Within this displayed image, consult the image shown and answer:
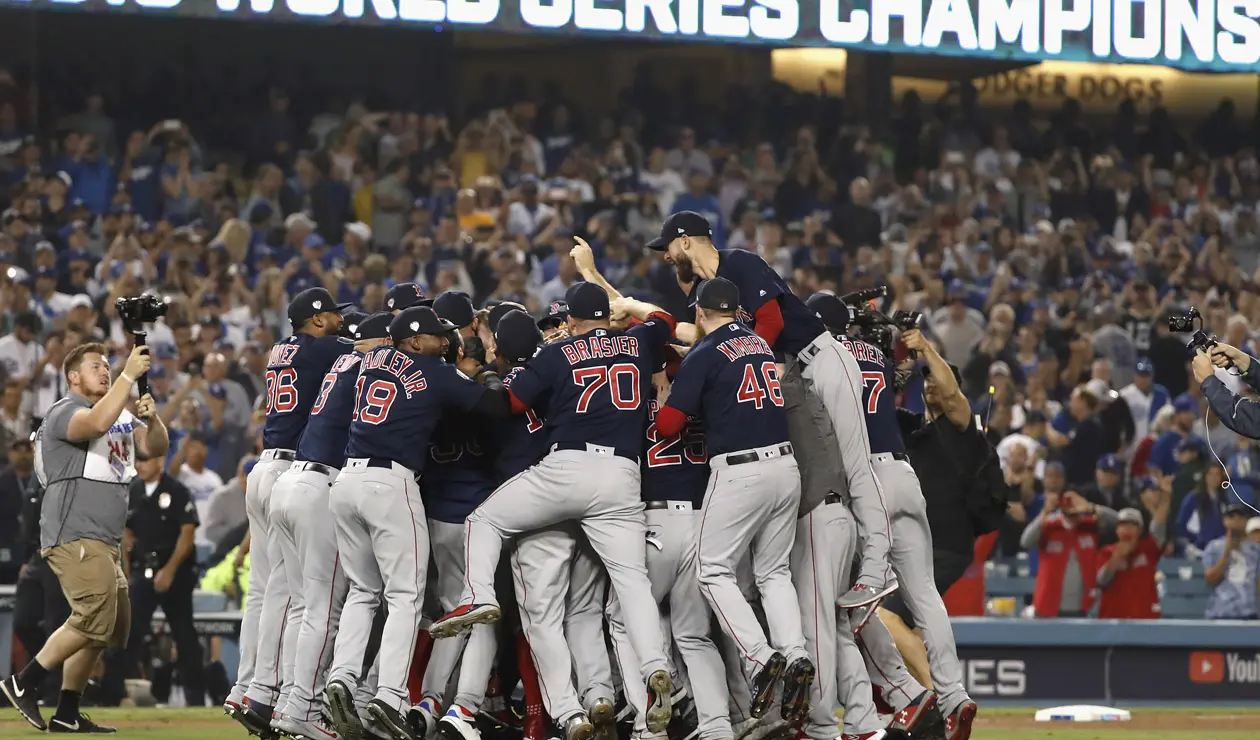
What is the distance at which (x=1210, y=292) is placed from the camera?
17.6m

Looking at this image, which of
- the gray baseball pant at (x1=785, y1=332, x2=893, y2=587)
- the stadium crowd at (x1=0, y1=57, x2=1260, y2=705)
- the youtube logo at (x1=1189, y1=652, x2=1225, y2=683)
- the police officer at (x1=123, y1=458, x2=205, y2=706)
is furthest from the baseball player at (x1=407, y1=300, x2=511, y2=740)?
the youtube logo at (x1=1189, y1=652, x2=1225, y2=683)

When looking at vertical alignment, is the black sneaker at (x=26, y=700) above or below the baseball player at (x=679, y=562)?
below

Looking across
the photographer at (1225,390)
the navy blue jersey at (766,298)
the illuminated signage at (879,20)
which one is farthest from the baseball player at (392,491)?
the illuminated signage at (879,20)

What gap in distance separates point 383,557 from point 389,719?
2.32 feet

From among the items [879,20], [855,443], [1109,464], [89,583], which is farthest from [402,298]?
[879,20]

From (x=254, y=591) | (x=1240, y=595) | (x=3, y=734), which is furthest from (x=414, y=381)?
(x=1240, y=595)

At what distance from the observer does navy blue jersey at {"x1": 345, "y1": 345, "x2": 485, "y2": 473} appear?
7.98 metres

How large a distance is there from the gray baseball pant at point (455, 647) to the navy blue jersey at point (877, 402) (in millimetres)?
1953

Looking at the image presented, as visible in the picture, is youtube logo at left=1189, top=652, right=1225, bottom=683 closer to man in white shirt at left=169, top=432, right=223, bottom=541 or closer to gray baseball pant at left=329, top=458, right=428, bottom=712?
gray baseball pant at left=329, top=458, right=428, bottom=712

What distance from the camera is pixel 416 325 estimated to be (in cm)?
812

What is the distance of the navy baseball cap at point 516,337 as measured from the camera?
323 inches

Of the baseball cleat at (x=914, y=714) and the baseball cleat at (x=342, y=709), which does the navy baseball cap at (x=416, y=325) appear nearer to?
the baseball cleat at (x=342, y=709)

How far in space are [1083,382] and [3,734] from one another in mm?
10195

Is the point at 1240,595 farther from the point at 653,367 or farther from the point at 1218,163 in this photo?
the point at 1218,163
